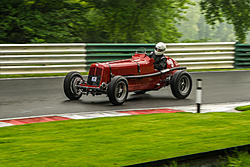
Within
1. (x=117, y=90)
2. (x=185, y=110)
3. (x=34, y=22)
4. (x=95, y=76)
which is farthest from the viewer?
(x=34, y=22)

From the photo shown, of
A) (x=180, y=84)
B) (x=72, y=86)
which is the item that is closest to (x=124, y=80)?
(x=72, y=86)

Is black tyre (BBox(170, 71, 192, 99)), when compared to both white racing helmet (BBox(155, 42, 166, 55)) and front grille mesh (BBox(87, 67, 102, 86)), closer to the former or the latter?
white racing helmet (BBox(155, 42, 166, 55))

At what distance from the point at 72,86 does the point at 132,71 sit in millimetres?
1491

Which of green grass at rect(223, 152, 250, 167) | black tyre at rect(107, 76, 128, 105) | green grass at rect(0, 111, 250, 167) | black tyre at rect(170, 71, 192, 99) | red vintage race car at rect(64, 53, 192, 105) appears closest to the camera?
green grass at rect(0, 111, 250, 167)

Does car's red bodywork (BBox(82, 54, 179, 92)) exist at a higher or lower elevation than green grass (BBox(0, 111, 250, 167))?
higher

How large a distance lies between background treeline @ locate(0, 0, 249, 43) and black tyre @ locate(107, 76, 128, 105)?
8.41m

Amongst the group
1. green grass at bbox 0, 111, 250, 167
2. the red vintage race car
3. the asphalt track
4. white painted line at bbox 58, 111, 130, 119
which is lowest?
green grass at bbox 0, 111, 250, 167

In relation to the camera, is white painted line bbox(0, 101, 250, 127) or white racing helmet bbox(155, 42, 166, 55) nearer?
white painted line bbox(0, 101, 250, 127)

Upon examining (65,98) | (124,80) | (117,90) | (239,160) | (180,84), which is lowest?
(239,160)

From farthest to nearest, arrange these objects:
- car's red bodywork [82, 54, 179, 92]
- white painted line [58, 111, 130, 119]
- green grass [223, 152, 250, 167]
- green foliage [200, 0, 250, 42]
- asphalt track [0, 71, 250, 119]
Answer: green foliage [200, 0, 250, 42], car's red bodywork [82, 54, 179, 92], asphalt track [0, 71, 250, 119], white painted line [58, 111, 130, 119], green grass [223, 152, 250, 167]

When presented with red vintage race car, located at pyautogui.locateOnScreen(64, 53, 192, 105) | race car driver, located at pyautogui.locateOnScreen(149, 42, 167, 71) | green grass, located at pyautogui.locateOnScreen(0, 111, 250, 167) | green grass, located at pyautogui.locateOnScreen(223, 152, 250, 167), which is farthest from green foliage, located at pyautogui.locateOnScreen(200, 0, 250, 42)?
green grass, located at pyautogui.locateOnScreen(223, 152, 250, 167)

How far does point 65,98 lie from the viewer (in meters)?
11.8

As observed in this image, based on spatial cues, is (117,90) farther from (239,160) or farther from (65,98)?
(239,160)

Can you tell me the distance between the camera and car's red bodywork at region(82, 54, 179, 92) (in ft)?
36.6
